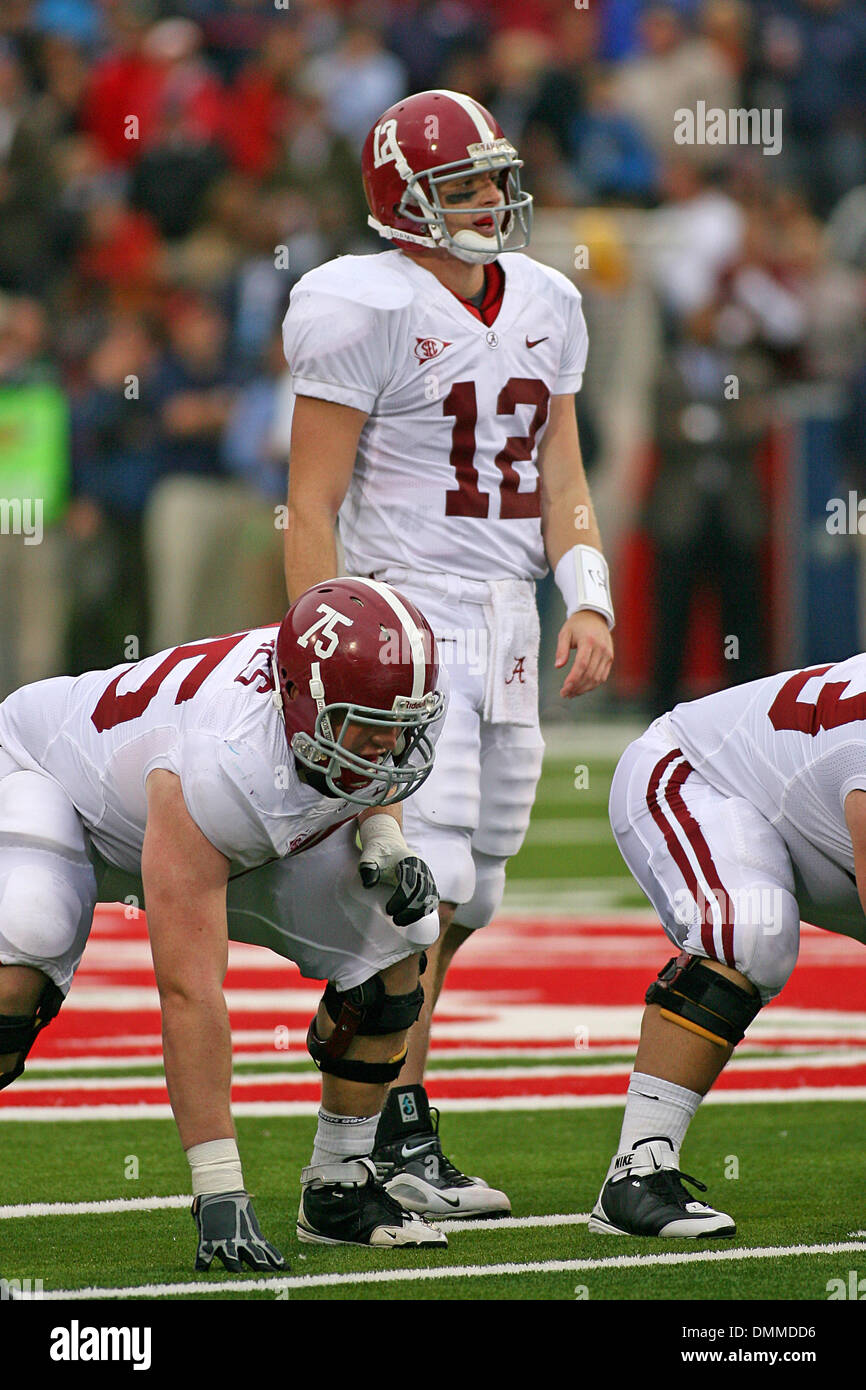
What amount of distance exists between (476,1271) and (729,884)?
79 centimetres

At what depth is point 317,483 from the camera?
4.39m

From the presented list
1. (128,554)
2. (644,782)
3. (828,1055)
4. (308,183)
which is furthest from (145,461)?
(644,782)

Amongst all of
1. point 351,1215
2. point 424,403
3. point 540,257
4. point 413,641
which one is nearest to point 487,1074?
point 351,1215

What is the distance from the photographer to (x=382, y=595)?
11.9ft

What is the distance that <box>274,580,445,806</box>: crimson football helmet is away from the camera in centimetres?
353

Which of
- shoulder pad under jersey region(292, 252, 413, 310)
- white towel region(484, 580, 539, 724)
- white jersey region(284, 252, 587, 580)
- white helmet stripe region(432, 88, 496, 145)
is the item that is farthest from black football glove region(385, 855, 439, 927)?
white helmet stripe region(432, 88, 496, 145)

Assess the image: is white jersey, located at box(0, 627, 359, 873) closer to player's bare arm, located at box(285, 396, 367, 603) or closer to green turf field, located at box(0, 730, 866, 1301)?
player's bare arm, located at box(285, 396, 367, 603)

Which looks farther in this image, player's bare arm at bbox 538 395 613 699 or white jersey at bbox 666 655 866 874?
player's bare arm at bbox 538 395 613 699

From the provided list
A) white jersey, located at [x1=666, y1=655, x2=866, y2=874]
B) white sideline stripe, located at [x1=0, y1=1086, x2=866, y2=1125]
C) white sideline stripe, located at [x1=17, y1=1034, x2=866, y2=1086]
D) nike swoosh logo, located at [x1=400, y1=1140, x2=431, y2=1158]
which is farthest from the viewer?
white sideline stripe, located at [x1=17, y1=1034, x2=866, y2=1086]

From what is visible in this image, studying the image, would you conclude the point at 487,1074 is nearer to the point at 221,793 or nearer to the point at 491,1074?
the point at 491,1074

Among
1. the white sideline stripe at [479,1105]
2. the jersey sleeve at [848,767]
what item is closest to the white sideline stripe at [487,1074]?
the white sideline stripe at [479,1105]

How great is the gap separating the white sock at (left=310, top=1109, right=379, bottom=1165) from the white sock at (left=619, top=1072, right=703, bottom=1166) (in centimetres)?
43

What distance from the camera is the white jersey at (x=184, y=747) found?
→ 356cm

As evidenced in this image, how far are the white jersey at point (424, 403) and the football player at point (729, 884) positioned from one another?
25.9 inches
